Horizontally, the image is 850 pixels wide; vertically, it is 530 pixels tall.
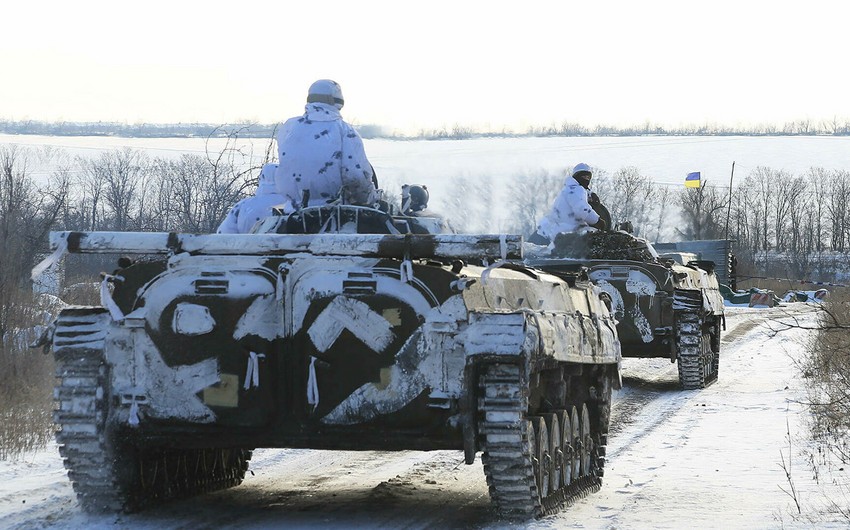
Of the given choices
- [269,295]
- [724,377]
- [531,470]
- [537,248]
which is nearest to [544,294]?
[531,470]

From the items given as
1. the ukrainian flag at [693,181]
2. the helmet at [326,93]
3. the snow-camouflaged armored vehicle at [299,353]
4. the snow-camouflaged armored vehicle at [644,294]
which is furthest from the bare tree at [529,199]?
the ukrainian flag at [693,181]

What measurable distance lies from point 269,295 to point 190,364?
0.59 m

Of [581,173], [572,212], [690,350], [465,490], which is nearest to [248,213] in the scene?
[465,490]

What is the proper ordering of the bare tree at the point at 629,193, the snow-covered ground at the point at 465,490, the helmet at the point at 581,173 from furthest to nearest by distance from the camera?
the bare tree at the point at 629,193
the helmet at the point at 581,173
the snow-covered ground at the point at 465,490

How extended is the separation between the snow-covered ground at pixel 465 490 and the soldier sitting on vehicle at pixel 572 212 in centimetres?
474

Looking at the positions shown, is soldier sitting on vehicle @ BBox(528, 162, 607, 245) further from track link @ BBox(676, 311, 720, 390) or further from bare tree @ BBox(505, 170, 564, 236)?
track link @ BBox(676, 311, 720, 390)

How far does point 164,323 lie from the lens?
8.15 m

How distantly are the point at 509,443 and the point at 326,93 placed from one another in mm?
3360

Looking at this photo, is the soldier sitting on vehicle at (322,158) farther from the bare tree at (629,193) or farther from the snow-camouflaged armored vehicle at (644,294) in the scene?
the bare tree at (629,193)

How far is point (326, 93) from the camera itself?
33.9ft

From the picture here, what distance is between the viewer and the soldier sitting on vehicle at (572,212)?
63.2ft

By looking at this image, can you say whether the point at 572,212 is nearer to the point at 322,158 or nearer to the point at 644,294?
the point at 644,294

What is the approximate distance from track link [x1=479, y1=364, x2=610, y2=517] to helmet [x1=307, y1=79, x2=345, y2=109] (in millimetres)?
3060

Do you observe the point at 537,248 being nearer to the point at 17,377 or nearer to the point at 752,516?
the point at 17,377
